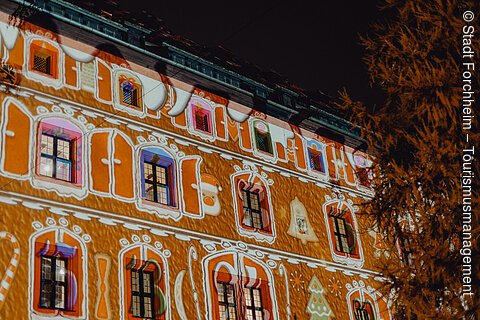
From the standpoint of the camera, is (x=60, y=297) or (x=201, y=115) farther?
(x=201, y=115)

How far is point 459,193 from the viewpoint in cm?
929

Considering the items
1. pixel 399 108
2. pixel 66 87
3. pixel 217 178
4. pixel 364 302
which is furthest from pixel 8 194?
pixel 364 302

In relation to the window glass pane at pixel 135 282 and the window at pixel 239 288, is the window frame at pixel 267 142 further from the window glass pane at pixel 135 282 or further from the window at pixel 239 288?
the window glass pane at pixel 135 282

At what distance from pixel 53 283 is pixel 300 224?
6960 millimetres

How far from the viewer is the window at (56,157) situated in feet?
40.8

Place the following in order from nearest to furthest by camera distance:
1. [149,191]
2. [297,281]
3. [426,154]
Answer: [426,154], [149,191], [297,281]

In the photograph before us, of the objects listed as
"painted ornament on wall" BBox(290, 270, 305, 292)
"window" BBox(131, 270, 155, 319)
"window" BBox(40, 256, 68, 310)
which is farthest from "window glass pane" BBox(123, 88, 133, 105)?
"painted ornament on wall" BBox(290, 270, 305, 292)

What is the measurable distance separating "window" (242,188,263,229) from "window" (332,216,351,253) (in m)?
2.63

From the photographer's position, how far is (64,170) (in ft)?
41.5

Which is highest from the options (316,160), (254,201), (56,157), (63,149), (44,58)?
(44,58)

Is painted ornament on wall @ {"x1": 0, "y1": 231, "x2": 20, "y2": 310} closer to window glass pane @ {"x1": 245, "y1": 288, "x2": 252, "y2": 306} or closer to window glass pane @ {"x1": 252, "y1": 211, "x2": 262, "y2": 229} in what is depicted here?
window glass pane @ {"x1": 245, "y1": 288, "x2": 252, "y2": 306}

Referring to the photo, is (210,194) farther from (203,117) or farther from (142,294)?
(142,294)

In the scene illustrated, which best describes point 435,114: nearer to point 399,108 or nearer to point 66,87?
point 399,108

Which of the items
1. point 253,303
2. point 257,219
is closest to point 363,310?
point 253,303
